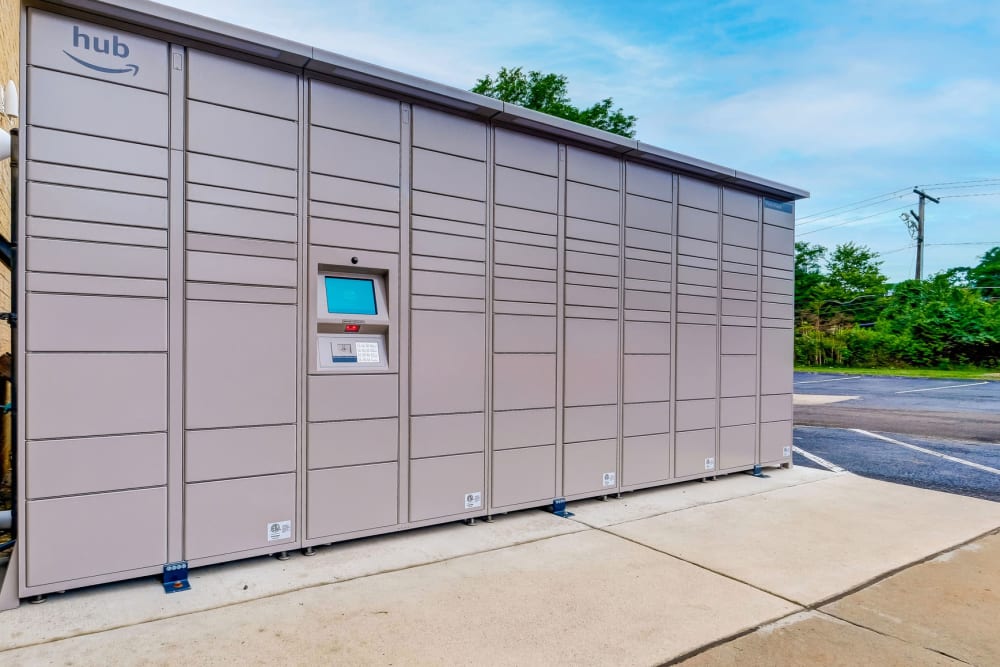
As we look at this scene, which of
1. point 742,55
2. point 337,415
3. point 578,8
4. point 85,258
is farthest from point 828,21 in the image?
point 85,258

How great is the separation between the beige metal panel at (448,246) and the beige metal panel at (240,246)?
772 millimetres

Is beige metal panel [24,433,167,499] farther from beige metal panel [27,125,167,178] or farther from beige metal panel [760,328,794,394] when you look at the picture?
beige metal panel [760,328,794,394]

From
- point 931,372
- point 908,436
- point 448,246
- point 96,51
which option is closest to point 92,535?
point 96,51

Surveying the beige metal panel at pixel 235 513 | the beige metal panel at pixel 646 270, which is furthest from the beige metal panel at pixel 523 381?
the beige metal panel at pixel 235 513

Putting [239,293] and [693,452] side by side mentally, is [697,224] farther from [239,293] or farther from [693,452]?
[239,293]

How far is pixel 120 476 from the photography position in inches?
111

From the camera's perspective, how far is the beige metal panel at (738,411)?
5496mm

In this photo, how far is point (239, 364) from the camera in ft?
10.2

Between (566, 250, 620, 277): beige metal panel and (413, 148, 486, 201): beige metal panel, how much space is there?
88 centimetres

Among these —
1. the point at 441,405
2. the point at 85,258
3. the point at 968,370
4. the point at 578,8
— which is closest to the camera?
the point at 85,258

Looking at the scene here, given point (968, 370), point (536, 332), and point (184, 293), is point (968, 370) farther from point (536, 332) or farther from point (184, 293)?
point (184, 293)

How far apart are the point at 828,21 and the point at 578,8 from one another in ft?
11.8

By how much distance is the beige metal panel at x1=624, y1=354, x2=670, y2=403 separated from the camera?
188 inches

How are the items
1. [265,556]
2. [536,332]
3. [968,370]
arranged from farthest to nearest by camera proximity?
[968,370] → [536,332] → [265,556]
